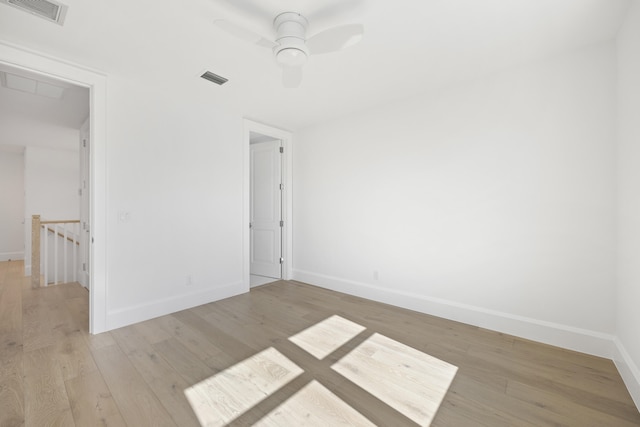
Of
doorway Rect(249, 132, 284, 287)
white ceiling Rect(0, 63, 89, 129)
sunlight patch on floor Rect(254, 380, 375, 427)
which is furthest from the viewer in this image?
doorway Rect(249, 132, 284, 287)

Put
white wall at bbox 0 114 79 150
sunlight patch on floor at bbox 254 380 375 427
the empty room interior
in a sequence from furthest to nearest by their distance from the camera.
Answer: white wall at bbox 0 114 79 150, the empty room interior, sunlight patch on floor at bbox 254 380 375 427

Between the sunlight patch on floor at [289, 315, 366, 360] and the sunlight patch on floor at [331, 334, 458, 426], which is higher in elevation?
the sunlight patch on floor at [289, 315, 366, 360]

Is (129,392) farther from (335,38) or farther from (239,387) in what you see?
(335,38)

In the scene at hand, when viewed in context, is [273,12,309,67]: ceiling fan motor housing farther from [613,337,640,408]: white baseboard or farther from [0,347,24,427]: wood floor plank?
[613,337,640,408]: white baseboard

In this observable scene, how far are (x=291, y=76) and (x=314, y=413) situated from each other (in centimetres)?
277

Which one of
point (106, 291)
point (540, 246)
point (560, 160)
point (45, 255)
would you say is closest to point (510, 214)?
point (540, 246)

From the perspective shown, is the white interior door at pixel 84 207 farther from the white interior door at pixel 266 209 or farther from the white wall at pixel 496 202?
the white wall at pixel 496 202

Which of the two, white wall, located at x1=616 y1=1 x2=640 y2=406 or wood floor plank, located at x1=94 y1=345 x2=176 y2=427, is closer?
wood floor plank, located at x1=94 y1=345 x2=176 y2=427

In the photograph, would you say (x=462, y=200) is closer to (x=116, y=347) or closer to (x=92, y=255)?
(x=116, y=347)

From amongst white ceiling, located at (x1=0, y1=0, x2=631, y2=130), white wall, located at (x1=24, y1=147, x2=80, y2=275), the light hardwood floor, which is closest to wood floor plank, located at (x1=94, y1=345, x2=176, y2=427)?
the light hardwood floor

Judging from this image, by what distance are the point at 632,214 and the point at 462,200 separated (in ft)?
4.05

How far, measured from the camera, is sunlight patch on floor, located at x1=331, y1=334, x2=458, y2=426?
1.71 m

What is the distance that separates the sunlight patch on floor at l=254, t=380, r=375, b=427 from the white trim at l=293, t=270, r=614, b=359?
5.93 feet

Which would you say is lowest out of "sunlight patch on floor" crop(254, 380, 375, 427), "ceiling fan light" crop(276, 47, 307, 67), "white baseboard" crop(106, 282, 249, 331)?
"sunlight patch on floor" crop(254, 380, 375, 427)
